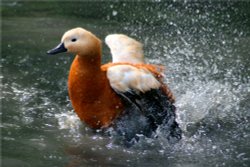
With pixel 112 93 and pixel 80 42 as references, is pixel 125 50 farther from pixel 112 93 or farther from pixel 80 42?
pixel 80 42

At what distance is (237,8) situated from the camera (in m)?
A: 10.7

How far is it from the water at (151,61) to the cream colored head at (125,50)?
55cm

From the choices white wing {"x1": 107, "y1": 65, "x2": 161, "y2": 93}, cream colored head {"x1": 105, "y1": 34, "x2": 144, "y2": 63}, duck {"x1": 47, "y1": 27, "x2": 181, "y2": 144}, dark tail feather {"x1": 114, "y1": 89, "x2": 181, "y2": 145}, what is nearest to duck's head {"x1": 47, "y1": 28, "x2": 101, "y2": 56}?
duck {"x1": 47, "y1": 27, "x2": 181, "y2": 144}

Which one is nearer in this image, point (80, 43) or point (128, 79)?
point (80, 43)

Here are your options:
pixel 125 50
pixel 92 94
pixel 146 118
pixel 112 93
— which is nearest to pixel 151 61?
pixel 125 50

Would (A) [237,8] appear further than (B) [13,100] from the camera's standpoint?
Yes

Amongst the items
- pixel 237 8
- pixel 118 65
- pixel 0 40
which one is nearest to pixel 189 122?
pixel 118 65

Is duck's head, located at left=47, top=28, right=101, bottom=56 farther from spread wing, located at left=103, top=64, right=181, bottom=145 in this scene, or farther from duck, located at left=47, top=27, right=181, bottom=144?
spread wing, located at left=103, top=64, right=181, bottom=145

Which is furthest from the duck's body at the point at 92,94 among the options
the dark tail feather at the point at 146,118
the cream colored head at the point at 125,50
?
the cream colored head at the point at 125,50

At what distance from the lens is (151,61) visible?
8.16 metres

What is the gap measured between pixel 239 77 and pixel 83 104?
8.30 feet

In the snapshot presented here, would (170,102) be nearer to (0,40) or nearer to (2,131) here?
(2,131)

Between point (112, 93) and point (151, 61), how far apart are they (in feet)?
7.83

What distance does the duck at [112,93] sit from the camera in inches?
226
